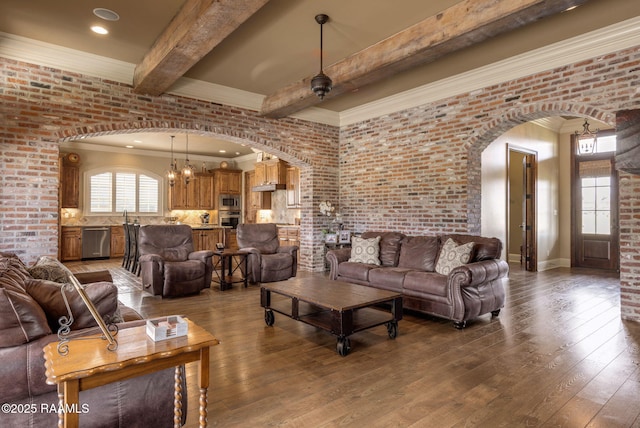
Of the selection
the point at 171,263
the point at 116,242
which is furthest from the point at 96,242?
the point at 171,263

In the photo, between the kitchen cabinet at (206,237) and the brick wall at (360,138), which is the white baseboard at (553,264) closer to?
the brick wall at (360,138)

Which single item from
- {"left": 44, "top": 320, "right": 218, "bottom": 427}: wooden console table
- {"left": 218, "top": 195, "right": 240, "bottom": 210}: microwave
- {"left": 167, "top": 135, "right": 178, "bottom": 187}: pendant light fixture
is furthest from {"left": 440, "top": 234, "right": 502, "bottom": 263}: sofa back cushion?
{"left": 218, "top": 195, "right": 240, "bottom": 210}: microwave

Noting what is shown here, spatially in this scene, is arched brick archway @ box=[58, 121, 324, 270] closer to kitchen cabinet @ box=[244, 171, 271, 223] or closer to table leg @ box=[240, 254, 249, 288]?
table leg @ box=[240, 254, 249, 288]

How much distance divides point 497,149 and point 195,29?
556 centimetres

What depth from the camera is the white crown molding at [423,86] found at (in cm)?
414

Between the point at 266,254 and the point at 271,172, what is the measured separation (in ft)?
11.0

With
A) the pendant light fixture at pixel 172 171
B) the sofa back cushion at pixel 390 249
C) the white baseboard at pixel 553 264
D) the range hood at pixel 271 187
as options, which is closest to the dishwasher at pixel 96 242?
the pendant light fixture at pixel 172 171

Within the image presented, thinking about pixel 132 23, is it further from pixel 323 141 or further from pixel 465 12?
pixel 323 141

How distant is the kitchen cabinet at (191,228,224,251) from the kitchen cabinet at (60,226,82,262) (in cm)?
274

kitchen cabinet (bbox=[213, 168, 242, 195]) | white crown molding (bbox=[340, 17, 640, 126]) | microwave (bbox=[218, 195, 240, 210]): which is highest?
white crown molding (bbox=[340, 17, 640, 126])

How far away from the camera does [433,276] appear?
4.11 m

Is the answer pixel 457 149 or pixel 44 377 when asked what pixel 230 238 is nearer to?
pixel 457 149

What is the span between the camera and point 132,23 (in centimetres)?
397

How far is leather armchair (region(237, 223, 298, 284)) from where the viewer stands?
6.06 m
